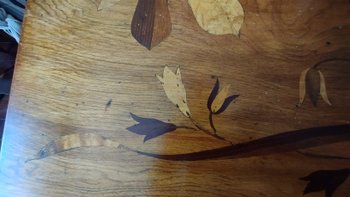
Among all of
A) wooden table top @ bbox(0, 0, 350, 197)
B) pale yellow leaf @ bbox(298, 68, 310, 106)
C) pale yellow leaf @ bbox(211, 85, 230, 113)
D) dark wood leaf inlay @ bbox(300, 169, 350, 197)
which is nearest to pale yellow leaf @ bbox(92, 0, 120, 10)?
wooden table top @ bbox(0, 0, 350, 197)

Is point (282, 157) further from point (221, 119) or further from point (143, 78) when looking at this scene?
point (143, 78)

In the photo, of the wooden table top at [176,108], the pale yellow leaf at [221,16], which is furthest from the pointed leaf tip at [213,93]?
the pale yellow leaf at [221,16]

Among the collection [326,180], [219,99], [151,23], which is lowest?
[326,180]

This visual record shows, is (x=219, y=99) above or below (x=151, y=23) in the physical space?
below

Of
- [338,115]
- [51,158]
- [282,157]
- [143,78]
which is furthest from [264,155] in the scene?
[51,158]

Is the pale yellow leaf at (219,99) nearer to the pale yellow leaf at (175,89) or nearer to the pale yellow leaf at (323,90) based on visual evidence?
the pale yellow leaf at (175,89)

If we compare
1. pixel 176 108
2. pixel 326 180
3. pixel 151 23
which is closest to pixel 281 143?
pixel 326 180

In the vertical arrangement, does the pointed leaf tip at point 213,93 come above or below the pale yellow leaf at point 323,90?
below

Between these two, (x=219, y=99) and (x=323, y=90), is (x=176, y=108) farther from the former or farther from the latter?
(x=323, y=90)
